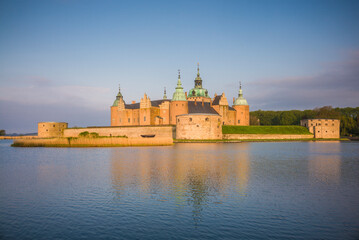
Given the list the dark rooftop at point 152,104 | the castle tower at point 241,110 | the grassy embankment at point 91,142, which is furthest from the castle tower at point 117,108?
the grassy embankment at point 91,142

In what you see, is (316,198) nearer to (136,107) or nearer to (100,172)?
(100,172)

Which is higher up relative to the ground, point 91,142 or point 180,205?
point 91,142

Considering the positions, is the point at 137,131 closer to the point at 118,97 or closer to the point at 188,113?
the point at 188,113

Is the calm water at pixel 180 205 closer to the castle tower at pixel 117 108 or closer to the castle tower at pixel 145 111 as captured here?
the castle tower at pixel 145 111

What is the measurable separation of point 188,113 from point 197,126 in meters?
7.29

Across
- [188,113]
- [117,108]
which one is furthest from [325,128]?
[117,108]

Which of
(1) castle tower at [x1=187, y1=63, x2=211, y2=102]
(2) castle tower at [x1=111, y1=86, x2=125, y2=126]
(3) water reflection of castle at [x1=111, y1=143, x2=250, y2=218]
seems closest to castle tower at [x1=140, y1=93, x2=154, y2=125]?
(2) castle tower at [x1=111, y1=86, x2=125, y2=126]

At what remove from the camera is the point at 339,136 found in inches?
2672

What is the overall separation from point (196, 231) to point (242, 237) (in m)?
1.14

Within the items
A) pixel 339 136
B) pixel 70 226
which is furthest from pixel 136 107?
pixel 70 226

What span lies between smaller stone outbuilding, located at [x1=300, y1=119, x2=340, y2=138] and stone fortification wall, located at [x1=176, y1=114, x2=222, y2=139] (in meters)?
25.3

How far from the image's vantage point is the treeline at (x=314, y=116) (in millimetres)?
70312

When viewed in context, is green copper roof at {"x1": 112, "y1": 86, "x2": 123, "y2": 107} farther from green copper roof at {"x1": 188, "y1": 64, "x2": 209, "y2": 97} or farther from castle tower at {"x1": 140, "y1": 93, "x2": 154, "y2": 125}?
green copper roof at {"x1": 188, "y1": 64, "x2": 209, "y2": 97}

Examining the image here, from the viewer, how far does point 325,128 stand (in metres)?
66.9
